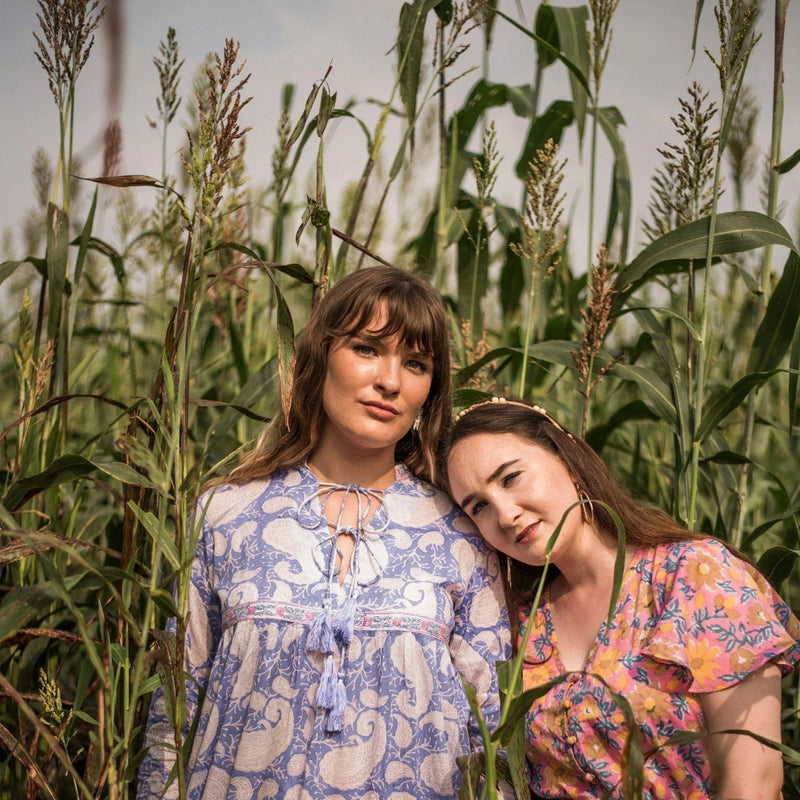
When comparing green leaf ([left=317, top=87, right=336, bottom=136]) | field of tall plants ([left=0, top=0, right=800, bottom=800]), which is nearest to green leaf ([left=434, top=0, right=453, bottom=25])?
field of tall plants ([left=0, top=0, right=800, bottom=800])

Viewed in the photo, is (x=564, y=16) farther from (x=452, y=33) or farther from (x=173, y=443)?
(x=173, y=443)

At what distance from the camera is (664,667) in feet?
5.15

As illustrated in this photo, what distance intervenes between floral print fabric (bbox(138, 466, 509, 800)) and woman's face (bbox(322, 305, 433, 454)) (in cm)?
18

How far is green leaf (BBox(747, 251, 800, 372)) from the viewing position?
176cm

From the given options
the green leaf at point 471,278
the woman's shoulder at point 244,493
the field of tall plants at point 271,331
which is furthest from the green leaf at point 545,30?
the woman's shoulder at point 244,493

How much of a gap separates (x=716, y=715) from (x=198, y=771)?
934 millimetres

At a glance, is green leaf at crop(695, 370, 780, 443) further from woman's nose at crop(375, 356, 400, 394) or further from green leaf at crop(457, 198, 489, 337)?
green leaf at crop(457, 198, 489, 337)

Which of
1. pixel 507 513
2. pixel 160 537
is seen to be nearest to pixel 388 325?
pixel 507 513

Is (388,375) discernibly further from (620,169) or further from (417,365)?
(620,169)

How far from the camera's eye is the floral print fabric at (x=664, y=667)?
1.51 m

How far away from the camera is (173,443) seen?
3.84ft

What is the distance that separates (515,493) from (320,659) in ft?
1.56

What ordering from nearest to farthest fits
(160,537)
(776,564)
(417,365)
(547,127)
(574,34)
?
(160,537), (776,564), (417,365), (574,34), (547,127)

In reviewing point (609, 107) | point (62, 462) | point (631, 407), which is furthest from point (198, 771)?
point (609, 107)
